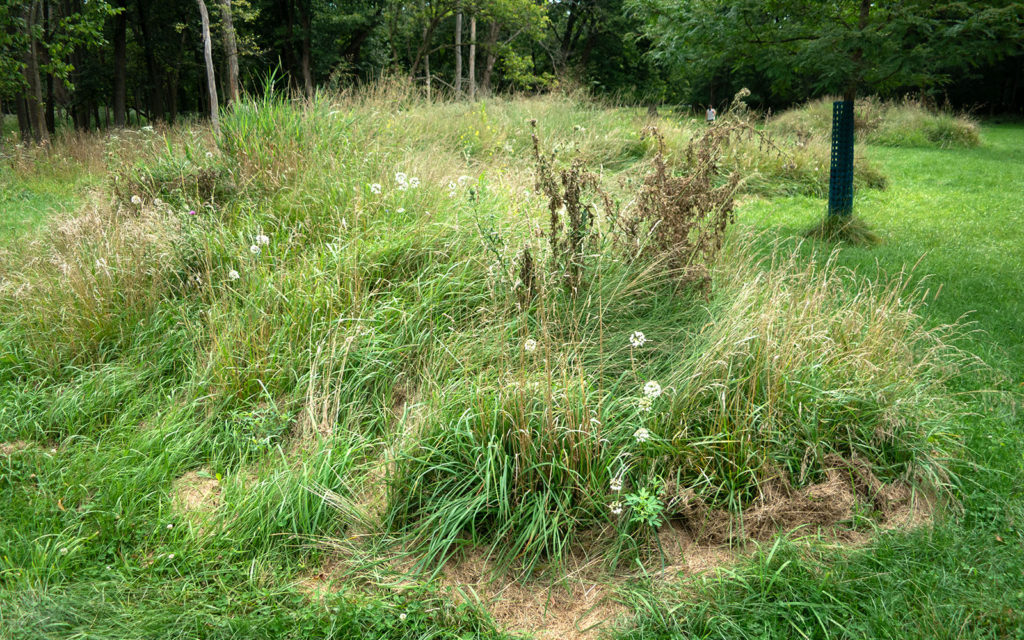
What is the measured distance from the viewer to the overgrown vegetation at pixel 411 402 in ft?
9.30

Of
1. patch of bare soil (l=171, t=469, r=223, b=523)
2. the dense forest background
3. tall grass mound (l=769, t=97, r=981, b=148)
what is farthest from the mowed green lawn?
patch of bare soil (l=171, t=469, r=223, b=523)

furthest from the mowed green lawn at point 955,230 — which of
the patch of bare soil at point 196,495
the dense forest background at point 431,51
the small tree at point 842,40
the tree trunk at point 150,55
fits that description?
the tree trunk at point 150,55

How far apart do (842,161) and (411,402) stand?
641cm

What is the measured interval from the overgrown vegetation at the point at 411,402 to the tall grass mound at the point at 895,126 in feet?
46.5

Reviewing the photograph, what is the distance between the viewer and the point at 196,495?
10.8 ft

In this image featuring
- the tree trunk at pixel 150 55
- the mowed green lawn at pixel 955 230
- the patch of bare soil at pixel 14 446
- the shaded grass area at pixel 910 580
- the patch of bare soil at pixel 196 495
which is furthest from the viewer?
the tree trunk at pixel 150 55

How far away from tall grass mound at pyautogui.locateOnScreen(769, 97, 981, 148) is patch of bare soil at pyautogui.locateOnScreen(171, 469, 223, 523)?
16424mm

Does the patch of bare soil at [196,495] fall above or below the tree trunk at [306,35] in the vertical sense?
below

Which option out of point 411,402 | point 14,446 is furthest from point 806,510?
point 14,446

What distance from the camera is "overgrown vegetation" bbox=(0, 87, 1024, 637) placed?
2834 mm

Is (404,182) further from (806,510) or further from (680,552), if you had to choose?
(806,510)

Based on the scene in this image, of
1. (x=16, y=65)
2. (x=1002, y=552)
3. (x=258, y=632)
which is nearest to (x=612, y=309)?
(x=1002, y=552)

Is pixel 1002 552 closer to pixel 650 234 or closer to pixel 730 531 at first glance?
pixel 730 531

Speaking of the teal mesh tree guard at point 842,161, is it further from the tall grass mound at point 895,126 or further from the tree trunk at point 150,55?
the tree trunk at point 150,55
